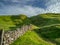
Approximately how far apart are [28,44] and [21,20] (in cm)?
9203

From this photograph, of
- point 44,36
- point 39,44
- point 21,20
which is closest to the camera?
point 39,44

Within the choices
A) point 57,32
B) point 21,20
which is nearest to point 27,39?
point 57,32

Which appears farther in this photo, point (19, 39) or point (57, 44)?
point (57, 44)

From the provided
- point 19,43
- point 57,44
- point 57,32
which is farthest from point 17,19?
point 19,43

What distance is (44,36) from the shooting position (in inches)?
2266

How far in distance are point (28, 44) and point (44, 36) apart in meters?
18.2

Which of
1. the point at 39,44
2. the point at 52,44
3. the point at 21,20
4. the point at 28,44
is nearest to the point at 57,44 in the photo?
the point at 52,44

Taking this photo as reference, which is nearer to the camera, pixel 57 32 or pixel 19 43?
pixel 19 43

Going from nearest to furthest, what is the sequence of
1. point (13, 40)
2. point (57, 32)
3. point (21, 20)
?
point (13, 40), point (57, 32), point (21, 20)

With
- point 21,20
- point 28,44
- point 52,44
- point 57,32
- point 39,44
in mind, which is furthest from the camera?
point 21,20

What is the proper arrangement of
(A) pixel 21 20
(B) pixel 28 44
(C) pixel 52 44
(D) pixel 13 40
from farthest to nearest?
(A) pixel 21 20
(C) pixel 52 44
(B) pixel 28 44
(D) pixel 13 40

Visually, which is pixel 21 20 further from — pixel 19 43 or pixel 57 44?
pixel 19 43

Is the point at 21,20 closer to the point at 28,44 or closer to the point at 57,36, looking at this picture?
the point at 57,36

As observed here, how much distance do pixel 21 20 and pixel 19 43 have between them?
93.3m
